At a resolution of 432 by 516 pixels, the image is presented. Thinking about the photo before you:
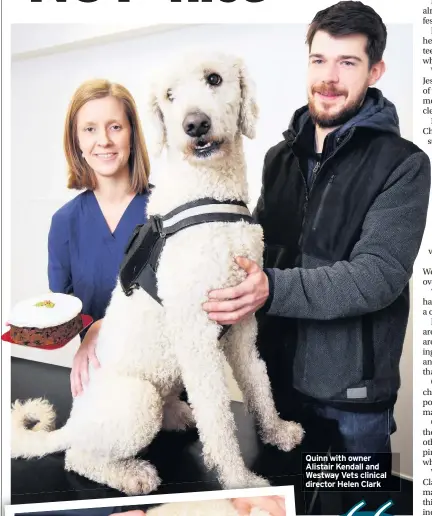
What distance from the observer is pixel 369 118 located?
4.87ft

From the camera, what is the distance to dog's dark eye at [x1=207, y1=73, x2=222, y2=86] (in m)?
1.33

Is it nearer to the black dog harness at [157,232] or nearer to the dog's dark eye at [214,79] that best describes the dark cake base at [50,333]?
the black dog harness at [157,232]

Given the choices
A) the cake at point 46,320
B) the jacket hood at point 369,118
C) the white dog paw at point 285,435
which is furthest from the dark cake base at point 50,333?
the jacket hood at point 369,118

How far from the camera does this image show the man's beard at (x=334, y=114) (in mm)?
1491

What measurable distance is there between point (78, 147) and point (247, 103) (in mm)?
466

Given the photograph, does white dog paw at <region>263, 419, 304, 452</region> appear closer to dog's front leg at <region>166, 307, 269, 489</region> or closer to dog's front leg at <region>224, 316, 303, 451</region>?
dog's front leg at <region>224, 316, 303, 451</region>

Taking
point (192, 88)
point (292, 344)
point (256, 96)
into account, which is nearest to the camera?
point (192, 88)

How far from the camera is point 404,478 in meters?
1.65

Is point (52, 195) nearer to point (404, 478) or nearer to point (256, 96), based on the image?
point (256, 96)

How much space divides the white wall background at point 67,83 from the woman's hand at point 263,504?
32 cm

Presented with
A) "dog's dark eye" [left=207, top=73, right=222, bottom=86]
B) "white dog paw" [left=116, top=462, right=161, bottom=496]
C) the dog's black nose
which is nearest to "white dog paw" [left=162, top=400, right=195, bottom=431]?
"white dog paw" [left=116, top=462, right=161, bottom=496]

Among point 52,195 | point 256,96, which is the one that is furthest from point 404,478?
point 52,195

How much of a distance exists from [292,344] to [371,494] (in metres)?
0.53

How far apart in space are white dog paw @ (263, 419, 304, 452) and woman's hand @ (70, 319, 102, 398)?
0.53m
